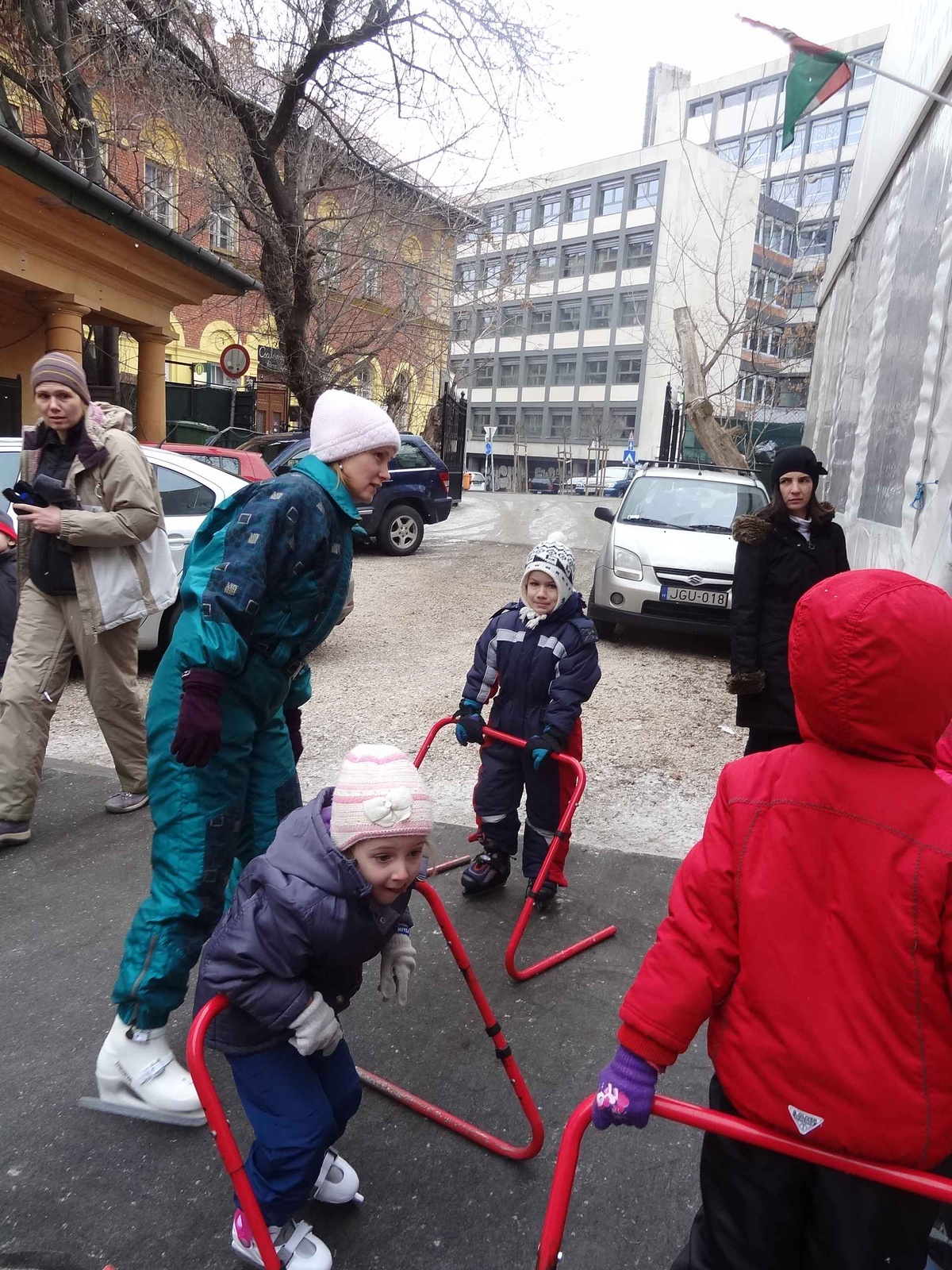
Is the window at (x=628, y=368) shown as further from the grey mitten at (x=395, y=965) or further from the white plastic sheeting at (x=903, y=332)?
the grey mitten at (x=395, y=965)

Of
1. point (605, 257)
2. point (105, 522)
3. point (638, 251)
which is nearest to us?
point (105, 522)

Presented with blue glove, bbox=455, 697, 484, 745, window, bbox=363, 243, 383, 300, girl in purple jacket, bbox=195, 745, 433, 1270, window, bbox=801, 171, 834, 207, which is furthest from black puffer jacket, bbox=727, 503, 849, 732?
window, bbox=801, 171, 834, 207

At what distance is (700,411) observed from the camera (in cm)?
1545

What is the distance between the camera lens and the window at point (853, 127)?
56062 mm

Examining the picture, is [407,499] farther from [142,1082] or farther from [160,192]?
[142,1082]

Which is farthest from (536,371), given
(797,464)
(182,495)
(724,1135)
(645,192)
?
(724,1135)

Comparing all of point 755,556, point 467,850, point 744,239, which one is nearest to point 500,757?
point 467,850

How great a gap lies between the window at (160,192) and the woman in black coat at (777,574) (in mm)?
14473

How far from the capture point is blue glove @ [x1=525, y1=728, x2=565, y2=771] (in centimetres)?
341

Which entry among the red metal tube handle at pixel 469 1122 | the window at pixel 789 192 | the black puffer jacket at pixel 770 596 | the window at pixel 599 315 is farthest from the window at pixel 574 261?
the red metal tube handle at pixel 469 1122

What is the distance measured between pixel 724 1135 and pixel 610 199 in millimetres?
66518

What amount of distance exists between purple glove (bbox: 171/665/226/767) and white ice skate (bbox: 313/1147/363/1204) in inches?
40.8

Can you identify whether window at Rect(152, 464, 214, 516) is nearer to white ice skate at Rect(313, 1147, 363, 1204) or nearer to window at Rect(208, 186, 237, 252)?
white ice skate at Rect(313, 1147, 363, 1204)

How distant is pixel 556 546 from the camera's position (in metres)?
3.71
